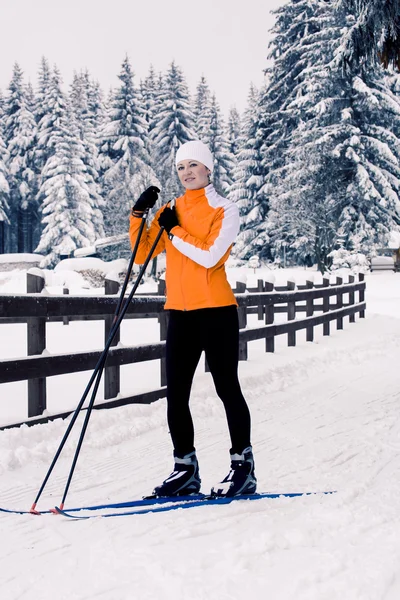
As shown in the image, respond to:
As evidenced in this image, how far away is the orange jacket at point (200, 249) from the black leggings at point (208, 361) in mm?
91

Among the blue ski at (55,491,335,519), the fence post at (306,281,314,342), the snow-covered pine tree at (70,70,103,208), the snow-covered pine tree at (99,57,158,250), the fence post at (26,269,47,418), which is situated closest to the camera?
the blue ski at (55,491,335,519)

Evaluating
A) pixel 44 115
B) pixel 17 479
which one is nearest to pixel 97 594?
pixel 17 479

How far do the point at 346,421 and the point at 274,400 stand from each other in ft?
4.58

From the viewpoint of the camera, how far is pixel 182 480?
3848 millimetres

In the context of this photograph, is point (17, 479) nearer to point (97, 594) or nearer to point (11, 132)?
point (97, 594)

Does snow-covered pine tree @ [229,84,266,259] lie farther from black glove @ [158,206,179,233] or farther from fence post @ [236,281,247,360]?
Answer: black glove @ [158,206,179,233]

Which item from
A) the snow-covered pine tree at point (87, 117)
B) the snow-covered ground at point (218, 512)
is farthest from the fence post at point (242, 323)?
the snow-covered pine tree at point (87, 117)

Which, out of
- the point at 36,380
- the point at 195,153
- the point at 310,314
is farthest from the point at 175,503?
the point at 310,314

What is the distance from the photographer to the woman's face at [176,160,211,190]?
3963mm

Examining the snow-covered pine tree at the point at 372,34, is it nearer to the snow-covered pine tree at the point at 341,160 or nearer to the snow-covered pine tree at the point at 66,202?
the snow-covered pine tree at the point at 341,160

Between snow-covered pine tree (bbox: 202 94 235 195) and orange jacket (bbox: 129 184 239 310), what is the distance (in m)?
51.2

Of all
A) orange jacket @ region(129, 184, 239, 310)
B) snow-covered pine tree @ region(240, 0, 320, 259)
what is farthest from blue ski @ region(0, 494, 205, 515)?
snow-covered pine tree @ region(240, 0, 320, 259)

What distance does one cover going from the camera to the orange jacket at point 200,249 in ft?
12.3

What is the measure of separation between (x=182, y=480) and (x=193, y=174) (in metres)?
1.87
